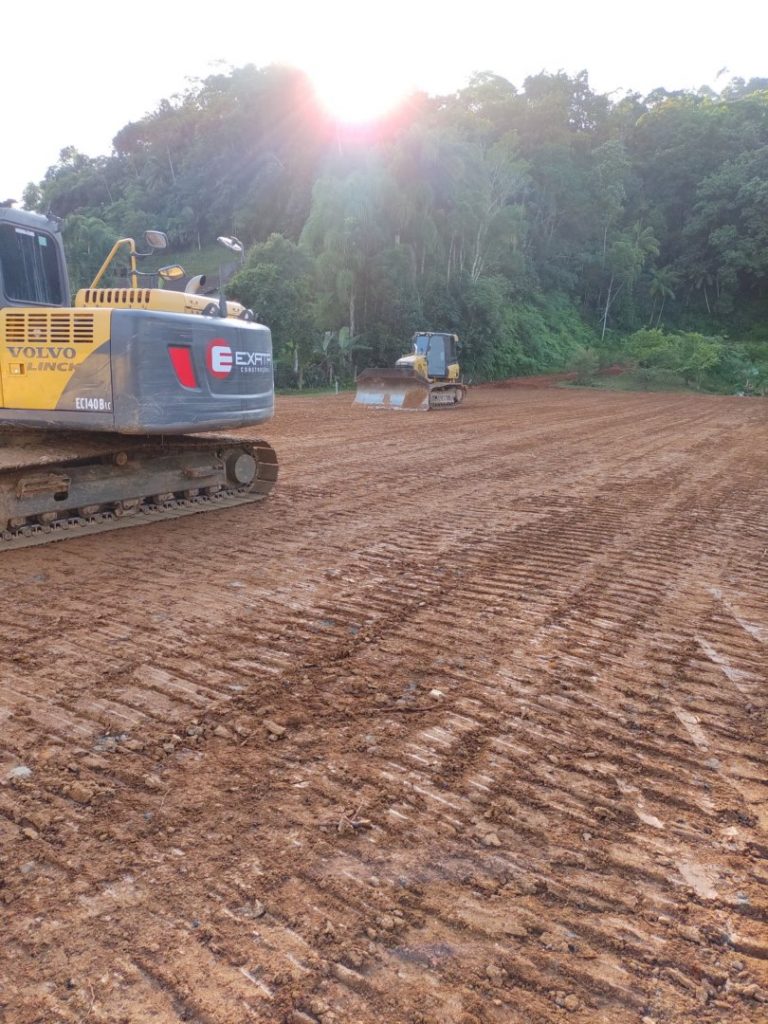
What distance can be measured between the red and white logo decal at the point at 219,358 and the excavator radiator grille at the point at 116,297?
2.31 ft

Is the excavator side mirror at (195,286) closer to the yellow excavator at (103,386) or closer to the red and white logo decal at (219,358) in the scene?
the yellow excavator at (103,386)

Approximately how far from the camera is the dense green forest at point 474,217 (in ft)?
105

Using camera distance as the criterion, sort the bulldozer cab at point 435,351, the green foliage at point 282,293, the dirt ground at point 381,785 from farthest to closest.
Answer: the green foliage at point 282,293, the bulldozer cab at point 435,351, the dirt ground at point 381,785

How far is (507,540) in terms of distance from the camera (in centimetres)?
620

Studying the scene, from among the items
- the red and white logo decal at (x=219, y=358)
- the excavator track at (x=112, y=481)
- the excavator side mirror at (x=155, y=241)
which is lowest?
the excavator track at (x=112, y=481)

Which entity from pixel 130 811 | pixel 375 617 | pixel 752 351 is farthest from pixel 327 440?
pixel 752 351

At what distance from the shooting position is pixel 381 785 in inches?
105

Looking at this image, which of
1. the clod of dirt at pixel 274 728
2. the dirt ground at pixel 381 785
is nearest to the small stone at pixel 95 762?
the dirt ground at pixel 381 785

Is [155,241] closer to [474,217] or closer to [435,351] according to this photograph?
[435,351]

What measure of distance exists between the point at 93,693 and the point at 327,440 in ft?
33.2

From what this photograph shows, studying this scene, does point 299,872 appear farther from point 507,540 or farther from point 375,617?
point 507,540

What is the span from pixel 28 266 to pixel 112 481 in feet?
6.24

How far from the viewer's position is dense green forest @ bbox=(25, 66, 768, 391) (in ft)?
105

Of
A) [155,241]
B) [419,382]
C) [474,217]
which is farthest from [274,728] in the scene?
[474,217]
